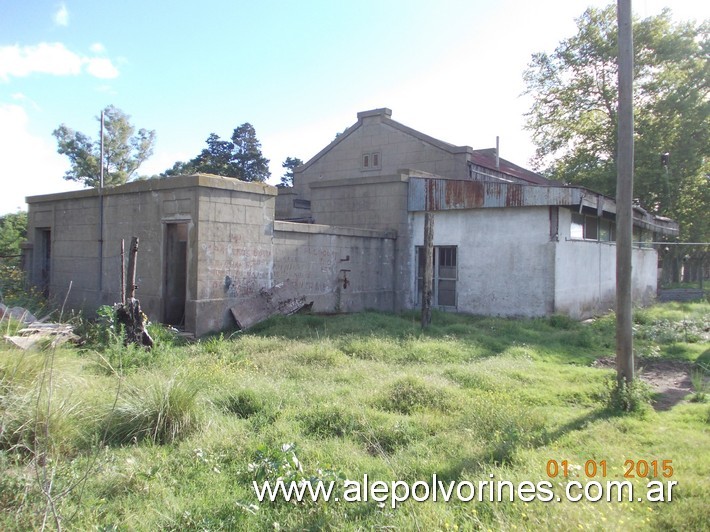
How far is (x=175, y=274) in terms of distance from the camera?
37.8 ft

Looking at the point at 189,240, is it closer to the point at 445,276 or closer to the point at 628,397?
the point at 445,276

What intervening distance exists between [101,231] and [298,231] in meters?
4.77

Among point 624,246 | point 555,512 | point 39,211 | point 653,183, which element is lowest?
point 555,512

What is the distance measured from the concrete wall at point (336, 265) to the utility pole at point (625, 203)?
7.67 m

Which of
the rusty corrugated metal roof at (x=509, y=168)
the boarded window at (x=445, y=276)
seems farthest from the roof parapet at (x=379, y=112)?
the boarded window at (x=445, y=276)

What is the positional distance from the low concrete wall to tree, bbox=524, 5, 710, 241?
10.1m

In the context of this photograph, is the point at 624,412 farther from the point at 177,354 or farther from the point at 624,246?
the point at 177,354

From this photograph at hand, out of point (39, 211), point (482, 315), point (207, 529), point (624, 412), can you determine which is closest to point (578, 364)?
point (624, 412)

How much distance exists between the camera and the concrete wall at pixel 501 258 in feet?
44.0

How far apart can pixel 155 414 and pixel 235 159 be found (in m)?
38.3

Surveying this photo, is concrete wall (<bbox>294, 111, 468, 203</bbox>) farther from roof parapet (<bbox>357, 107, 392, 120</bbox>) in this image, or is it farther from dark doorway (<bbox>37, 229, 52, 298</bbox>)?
dark doorway (<bbox>37, 229, 52, 298</bbox>)

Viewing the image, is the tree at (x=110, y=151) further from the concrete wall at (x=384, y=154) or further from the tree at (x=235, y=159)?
the concrete wall at (x=384, y=154)

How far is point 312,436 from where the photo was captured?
17.1 feet

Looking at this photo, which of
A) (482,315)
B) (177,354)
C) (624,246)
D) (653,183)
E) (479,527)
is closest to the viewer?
(479,527)
